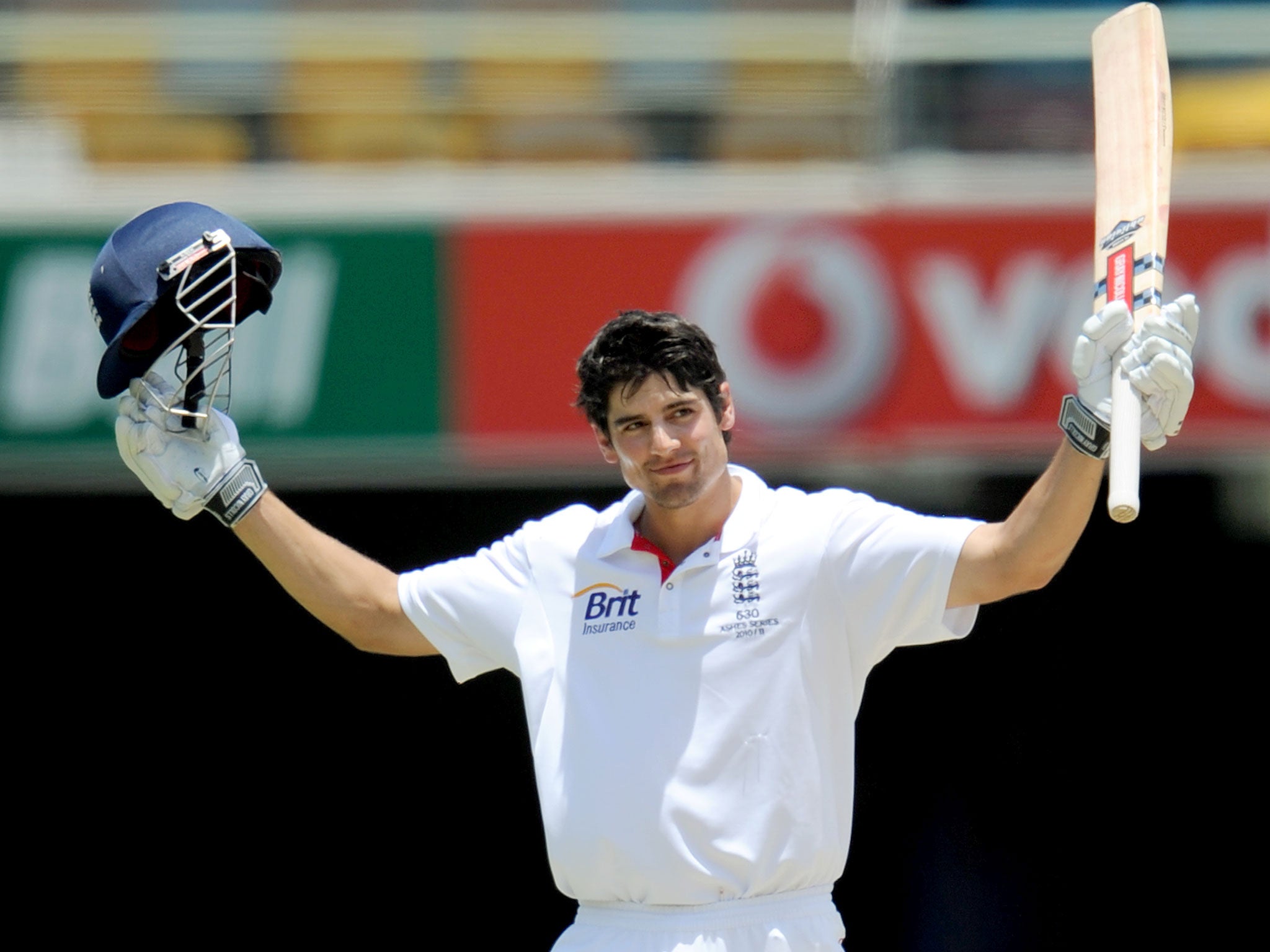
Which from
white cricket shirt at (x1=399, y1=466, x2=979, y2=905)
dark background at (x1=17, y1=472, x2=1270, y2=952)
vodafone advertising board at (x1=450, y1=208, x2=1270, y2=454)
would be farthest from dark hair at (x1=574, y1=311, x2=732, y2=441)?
dark background at (x1=17, y1=472, x2=1270, y2=952)

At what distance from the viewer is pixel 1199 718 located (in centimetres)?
564

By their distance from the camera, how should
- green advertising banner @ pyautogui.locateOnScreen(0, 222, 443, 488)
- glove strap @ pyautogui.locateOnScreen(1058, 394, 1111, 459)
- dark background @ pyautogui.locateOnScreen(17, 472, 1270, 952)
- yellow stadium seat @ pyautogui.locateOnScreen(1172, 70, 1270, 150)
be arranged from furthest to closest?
dark background @ pyautogui.locateOnScreen(17, 472, 1270, 952), yellow stadium seat @ pyautogui.locateOnScreen(1172, 70, 1270, 150), green advertising banner @ pyautogui.locateOnScreen(0, 222, 443, 488), glove strap @ pyautogui.locateOnScreen(1058, 394, 1111, 459)

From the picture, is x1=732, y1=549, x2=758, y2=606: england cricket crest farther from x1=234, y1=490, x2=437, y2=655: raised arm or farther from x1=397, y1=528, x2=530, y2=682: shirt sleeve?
x1=234, y1=490, x2=437, y2=655: raised arm

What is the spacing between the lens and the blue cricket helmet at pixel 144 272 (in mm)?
2428

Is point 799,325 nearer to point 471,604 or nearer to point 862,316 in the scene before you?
point 862,316

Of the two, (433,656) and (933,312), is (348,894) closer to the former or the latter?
(433,656)

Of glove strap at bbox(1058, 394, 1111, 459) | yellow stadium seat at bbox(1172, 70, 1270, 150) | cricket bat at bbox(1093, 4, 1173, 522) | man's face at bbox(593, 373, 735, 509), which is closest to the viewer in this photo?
glove strap at bbox(1058, 394, 1111, 459)

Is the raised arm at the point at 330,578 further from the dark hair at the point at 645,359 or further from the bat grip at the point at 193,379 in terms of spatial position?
the dark hair at the point at 645,359

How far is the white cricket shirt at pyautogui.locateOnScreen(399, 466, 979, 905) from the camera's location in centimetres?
230

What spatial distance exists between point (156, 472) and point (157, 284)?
26 cm

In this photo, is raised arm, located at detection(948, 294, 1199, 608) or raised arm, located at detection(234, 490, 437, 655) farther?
raised arm, located at detection(234, 490, 437, 655)

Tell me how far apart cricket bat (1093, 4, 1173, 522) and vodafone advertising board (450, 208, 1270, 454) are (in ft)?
4.60

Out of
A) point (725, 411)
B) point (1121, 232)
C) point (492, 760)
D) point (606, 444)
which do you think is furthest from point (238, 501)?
point (492, 760)

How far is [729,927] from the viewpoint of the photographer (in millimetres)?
2314
